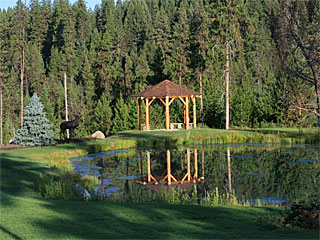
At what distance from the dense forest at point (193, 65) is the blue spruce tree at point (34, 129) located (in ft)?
38.1

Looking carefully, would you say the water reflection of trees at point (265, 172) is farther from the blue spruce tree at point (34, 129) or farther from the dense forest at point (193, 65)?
the blue spruce tree at point (34, 129)

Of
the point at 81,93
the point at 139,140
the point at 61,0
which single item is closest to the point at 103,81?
the point at 81,93

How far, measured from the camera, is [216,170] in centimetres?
→ 2050

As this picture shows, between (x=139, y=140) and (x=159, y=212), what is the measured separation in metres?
19.9

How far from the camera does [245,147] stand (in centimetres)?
2795

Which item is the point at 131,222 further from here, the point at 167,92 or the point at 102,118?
the point at 102,118

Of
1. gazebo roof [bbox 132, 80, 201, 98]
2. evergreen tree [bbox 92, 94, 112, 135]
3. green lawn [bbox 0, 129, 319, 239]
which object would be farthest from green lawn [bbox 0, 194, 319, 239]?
evergreen tree [bbox 92, 94, 112, 135]

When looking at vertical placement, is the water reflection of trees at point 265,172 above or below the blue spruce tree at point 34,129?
below

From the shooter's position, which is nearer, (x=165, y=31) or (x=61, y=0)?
(x=165, y=31)

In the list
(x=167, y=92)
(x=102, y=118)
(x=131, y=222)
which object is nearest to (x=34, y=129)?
(x=167, y=92)

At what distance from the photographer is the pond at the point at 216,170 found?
1575 cm

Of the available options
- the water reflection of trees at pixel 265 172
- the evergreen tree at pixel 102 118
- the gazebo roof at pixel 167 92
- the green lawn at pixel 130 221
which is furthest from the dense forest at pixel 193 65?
the green lawn at pixel 130 221

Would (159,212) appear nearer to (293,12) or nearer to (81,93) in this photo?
(293,12)

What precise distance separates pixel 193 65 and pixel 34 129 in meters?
24.6
